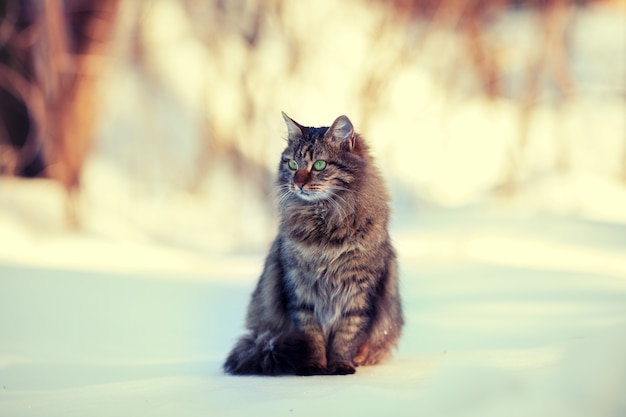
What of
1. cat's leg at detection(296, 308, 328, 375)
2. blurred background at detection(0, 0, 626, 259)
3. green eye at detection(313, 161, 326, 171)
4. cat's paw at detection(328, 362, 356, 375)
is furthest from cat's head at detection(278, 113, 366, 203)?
blurred background at detection(0, 0, 626, 259)

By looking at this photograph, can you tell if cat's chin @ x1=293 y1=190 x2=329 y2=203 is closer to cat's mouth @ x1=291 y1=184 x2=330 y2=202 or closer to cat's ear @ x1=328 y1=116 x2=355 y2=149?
cat's mouth @ x1=291 y1=184 x2=330 y2=202

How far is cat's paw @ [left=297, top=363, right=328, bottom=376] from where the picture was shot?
2312 millimetres

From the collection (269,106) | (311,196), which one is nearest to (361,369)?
(311,196)

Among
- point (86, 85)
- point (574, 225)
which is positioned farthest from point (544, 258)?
point (86, 85)

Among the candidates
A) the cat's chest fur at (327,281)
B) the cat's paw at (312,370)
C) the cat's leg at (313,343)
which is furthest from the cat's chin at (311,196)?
the cat's paw at (312,370)

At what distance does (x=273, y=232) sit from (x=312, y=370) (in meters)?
3.58

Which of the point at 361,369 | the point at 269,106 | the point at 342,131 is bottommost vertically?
the point at 361,369

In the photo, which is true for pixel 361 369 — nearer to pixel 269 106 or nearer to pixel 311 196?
pixel 311 196

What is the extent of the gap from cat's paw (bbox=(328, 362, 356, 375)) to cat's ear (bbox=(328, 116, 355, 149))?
0.76 m

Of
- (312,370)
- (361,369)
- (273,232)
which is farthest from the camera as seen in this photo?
(273,232)

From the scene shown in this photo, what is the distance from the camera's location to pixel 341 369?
2346mm

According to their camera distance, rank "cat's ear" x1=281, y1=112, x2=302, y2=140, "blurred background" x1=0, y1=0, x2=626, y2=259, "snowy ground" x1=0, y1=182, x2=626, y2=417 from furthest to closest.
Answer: "blurred background" x1=0, y1=0, x2=626, y2=259 < "cat's ear" x1=281, y1=112, x2=302, y2=140 < "snowy ground" x1=0, y1=182, x2=626, y2=417

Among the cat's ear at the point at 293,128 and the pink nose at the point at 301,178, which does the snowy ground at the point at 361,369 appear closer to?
the pink nose at the point at 301,178

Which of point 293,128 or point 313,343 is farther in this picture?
point 293,128
